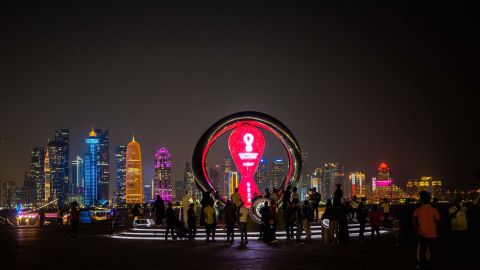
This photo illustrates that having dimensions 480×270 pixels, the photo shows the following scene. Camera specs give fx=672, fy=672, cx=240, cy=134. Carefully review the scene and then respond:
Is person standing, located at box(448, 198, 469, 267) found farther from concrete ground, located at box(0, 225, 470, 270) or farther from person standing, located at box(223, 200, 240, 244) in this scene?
person standing, located at box(223, 200, 240, 244)

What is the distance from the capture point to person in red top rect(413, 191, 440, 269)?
1541 centimetres

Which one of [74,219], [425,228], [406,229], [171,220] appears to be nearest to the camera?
[425,228]

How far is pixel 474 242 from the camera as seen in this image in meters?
20.2

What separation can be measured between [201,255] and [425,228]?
23.3 feet

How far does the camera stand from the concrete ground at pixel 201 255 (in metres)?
17.2

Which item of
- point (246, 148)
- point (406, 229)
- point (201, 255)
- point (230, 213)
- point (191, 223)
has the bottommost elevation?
point (201, 255)

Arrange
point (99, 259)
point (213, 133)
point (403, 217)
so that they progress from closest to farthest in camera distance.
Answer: point (99, 259) < point (403, 217) < point (213, 133)

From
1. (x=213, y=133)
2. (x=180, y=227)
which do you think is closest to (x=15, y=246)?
(x=180, y=227)

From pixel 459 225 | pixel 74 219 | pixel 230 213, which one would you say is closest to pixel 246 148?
pixel 74 219

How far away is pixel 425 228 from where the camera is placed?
15453 millimetres

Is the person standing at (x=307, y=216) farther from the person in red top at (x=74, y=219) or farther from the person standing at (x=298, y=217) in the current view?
the person in red top at (x=74, y=219)

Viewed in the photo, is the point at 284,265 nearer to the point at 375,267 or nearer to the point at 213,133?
the point at 375,267

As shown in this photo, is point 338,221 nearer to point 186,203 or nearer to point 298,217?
point 298,217

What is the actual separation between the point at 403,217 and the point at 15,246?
13667mm
